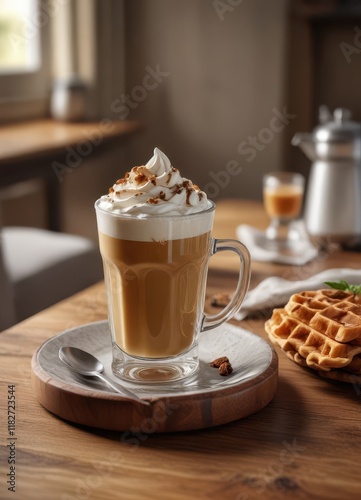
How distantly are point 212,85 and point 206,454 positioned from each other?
326 centimetres

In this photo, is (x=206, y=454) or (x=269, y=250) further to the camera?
(x=269, y=250)

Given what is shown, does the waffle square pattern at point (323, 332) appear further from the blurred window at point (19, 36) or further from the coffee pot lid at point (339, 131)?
the blurred window at point (19, 36)

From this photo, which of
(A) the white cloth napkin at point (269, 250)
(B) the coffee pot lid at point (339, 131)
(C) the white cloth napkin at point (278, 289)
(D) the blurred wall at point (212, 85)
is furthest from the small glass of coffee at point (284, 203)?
(D) the blurred wall at point (212, 85)

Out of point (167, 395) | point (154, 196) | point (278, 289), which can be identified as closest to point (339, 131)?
point (278, 289)

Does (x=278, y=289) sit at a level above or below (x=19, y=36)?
below

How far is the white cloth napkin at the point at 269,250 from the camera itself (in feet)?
4.64

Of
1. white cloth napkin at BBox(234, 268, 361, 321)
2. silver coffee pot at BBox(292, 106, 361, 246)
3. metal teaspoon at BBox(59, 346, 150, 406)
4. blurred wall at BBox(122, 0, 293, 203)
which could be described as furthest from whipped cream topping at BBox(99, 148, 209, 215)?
blurred wall at BBox(122, 0, 293, 203)

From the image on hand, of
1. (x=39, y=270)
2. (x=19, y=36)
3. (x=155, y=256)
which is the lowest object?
(x=39, y=270)

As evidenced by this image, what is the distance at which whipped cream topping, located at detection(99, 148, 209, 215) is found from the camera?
804 mm

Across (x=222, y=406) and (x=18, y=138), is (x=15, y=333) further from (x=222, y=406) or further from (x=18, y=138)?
(x=18, y=138)

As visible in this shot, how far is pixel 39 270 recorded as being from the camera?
2.05 meters

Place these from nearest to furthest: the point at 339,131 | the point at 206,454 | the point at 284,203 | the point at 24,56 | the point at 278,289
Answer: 1. the point at 206,454
2. the point at 278,289
3. the point at 339,131
4. the point at 284,203
5. the point at 24,56

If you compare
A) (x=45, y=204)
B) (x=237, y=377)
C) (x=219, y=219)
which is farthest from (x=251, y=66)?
(x=237, y=377)

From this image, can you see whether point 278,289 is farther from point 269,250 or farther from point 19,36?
point 19,36
